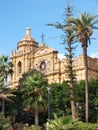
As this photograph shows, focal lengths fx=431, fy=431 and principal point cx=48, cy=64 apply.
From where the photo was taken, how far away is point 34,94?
56812 mm

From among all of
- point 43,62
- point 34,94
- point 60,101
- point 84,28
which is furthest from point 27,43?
point 84,28

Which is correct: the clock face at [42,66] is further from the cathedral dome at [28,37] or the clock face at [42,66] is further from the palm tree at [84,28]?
the palm tree at [84,28]

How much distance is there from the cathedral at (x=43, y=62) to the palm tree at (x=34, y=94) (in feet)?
44.3

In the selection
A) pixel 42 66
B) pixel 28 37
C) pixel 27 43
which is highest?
pixel 28 37

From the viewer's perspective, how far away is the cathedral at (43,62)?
232 feet

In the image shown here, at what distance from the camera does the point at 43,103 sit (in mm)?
56219

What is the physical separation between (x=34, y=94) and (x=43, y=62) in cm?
2024

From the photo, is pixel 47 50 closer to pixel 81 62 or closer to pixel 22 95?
pixel 81 62

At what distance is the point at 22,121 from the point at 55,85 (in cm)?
702

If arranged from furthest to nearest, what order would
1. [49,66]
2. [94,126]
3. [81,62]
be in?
[49,66]
[81,62]
[94,126]

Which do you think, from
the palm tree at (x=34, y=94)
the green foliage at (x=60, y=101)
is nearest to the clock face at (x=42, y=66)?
the green foliage at (x=60, y=101)

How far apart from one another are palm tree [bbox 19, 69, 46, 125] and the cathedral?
13.5 meters

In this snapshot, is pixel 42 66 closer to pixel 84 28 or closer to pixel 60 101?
pixel 60 101

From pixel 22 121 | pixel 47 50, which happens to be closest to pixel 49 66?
pixel 47 50
